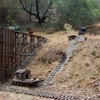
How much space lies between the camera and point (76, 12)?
922 inches

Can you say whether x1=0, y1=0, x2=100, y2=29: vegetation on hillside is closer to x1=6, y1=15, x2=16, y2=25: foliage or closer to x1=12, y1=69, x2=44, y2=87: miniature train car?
x1=6, y1=15, x2=16, y2=25: foliage

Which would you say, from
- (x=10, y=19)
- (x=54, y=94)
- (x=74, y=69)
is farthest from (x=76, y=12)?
(x=54, y=94)

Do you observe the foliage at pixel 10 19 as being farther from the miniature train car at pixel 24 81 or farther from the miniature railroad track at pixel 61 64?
the miniature train car at pixel 24 81

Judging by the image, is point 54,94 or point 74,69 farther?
point 74,69

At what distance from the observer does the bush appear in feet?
75.8

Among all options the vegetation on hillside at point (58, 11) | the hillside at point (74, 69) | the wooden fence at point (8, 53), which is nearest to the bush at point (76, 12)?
the vegetation on hillside at point (58, 11)

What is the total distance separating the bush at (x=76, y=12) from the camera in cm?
2309

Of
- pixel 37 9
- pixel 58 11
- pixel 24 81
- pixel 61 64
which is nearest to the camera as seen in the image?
pixel 24 81

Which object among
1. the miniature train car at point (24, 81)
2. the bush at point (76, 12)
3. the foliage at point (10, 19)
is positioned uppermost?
the bush at point (76, 12)

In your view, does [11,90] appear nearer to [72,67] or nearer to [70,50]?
[72,67]

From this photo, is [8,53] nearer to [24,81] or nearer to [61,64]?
[24,81]

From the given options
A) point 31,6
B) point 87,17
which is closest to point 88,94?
point 87,17

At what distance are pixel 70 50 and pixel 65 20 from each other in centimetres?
1134

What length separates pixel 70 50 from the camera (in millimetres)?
13680
